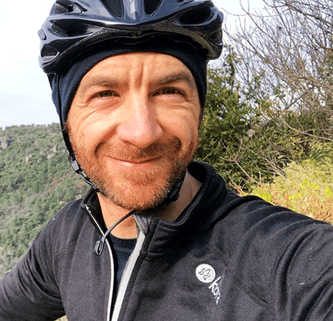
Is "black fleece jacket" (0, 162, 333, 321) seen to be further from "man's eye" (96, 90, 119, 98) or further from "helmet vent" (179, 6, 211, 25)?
"helmet vent" (179, 6, 211, 25)

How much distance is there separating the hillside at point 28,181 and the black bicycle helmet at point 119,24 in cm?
3448

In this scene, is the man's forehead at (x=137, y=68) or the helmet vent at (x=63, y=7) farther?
the helmet vent at (x=63, y=7)

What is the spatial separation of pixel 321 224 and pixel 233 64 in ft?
30.8

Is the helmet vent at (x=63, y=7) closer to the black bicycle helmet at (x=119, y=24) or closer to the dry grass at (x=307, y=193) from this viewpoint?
the black bicycle helmet at (x=119, y=24)

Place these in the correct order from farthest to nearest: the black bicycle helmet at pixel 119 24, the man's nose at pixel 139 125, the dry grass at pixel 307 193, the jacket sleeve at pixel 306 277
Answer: the dry grass at pixel 307 193, the black bicycle helmet at pixel 119 24, the man's nose at pixel 139 125, the jacket sleeve at pixel 306 277

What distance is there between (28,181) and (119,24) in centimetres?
5212

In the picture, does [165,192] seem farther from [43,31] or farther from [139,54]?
[43,31]

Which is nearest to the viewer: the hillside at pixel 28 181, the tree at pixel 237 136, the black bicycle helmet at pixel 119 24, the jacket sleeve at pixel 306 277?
the jacket sleeve at pixel 306 277

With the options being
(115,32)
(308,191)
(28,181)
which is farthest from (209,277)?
(28,181)

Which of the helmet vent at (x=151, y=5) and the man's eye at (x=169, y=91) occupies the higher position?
the helmet vent at (x=151, y=5)

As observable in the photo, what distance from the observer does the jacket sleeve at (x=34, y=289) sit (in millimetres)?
2070

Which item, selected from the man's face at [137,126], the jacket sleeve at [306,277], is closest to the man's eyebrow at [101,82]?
the man's face at [137,126]

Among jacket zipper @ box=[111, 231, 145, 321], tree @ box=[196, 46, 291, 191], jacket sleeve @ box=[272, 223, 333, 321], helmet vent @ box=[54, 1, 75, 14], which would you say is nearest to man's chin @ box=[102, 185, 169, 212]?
jacket zipper @ box=[111, 231, 145, 321]

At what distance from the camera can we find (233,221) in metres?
1.37
